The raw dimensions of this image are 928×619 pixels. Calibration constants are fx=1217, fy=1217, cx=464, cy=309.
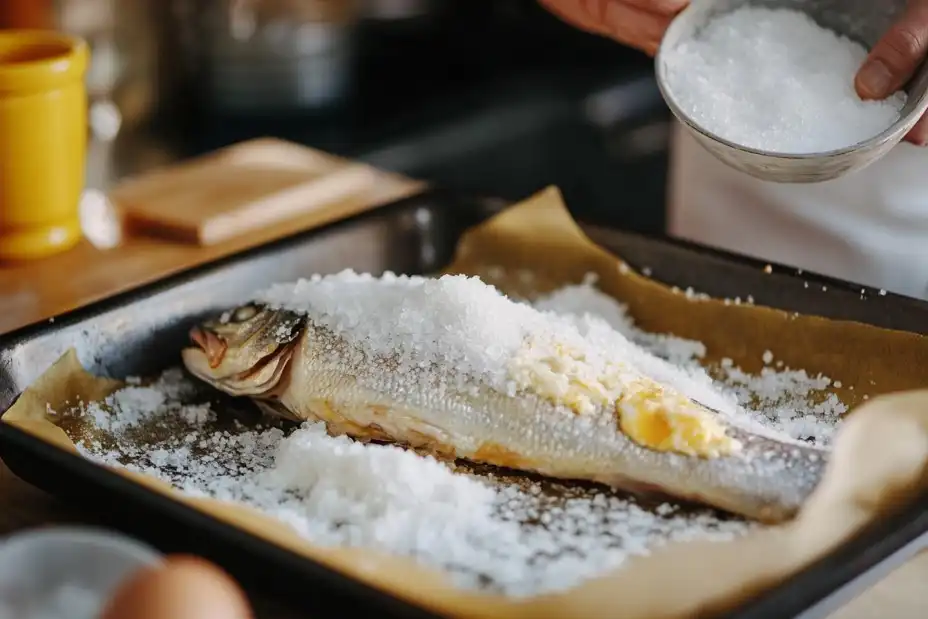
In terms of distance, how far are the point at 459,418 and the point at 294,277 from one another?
1.16 ft

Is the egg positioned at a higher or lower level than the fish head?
higher

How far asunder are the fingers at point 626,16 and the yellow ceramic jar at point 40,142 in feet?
1.85

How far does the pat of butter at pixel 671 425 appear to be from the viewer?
3.19 ft

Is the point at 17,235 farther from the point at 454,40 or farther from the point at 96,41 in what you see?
the point at 454,40

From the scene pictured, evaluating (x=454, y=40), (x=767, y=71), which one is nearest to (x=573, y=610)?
(x=767, y=71)

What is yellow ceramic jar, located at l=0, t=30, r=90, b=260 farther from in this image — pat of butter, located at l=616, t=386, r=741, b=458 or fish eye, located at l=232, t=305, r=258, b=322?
pat of butter, located at l=616, t=386, r=741, b=458

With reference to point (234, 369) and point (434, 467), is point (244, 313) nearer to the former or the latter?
point (234, 369)

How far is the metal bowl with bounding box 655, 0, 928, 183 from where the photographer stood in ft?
3.54

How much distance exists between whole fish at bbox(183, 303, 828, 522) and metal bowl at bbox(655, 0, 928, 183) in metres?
0.24

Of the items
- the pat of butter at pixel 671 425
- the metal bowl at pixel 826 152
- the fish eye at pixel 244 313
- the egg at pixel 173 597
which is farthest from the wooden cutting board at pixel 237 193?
the egg at pixel 173 597

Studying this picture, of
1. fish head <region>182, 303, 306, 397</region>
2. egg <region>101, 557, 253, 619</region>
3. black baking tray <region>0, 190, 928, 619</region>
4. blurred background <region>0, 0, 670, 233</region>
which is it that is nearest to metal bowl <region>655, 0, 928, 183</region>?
black baking tray <region>0, 190, 928, 619</region>

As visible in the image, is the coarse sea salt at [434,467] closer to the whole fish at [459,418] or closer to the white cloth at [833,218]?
the whole fish at [459,418]

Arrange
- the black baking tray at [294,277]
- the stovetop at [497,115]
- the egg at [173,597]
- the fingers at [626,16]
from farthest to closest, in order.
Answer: the stovetop at [497,115] < the fingers at [626,16] < the black baking tray at [294,277] < the egg at [173,597]

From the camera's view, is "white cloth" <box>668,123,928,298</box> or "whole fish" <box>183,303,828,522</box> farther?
"white cloth" <box>668,123,928,298</box>
